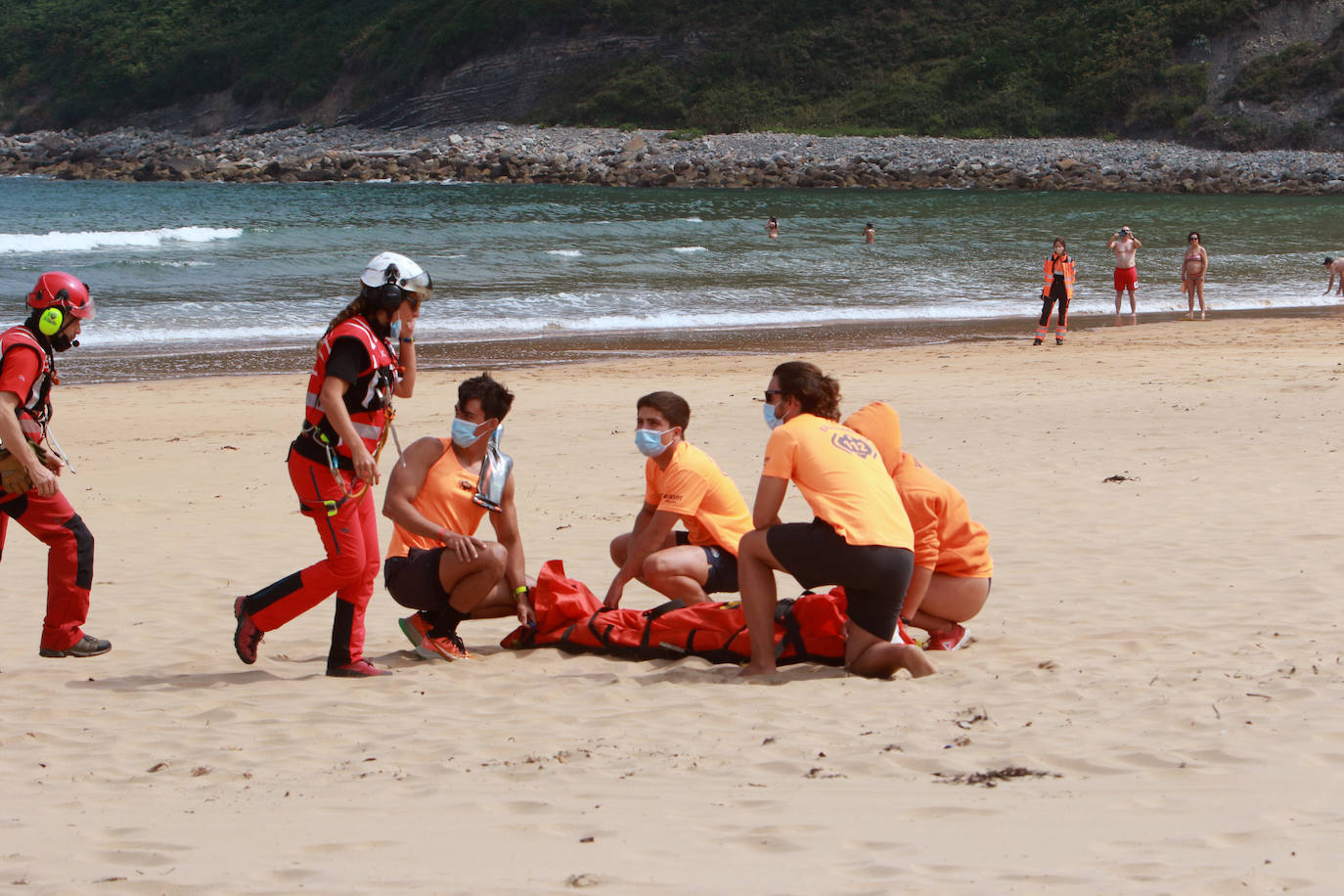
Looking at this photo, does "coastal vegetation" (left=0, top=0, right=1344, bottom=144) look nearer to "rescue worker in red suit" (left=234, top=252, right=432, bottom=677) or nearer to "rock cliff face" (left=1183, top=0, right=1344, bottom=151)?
"rock cliff face" (left=1183, top=0, right=1344, bottom=151)

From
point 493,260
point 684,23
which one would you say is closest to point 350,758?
point 493,260

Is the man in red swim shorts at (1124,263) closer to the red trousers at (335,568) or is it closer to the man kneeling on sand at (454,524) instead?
the man kneeling on sand at (454,524)

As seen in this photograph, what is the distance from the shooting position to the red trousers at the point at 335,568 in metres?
4.64

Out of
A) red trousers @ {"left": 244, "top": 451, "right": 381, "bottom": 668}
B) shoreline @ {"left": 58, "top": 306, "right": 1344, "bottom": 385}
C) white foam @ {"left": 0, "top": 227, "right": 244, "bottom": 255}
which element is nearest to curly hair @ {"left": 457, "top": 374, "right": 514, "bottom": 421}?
red trousers @ {"left": 244, "top": 451, "right": 381, "bottom": 668}

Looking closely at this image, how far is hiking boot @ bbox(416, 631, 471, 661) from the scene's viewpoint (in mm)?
5195

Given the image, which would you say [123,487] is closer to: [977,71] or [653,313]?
[653,313]

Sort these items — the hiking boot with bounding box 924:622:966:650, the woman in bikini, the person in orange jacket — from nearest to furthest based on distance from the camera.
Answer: the hiking boot with bounding box 924:622:966:650 → the person in orange jacket → the woman in bikini

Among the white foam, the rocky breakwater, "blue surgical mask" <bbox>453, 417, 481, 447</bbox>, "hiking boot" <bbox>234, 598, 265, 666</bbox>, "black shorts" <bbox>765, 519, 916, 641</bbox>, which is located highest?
the rocky breakwater

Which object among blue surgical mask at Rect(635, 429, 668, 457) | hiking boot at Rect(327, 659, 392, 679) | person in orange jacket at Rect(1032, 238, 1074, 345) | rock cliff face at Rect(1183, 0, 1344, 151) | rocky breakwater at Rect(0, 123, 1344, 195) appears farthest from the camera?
rock cliff face at Rect(1183, 0, 1344, 151)

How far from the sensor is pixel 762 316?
68.3 ft

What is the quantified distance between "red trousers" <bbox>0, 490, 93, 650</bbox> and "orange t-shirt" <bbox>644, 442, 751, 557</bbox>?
228cm

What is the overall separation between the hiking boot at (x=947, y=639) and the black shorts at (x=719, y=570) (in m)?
0.88

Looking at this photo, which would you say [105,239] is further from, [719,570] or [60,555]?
[719,570]

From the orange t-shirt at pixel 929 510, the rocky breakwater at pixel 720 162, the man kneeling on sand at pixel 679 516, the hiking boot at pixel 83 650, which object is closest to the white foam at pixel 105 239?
the rocky breakwater at pixel 720 162
